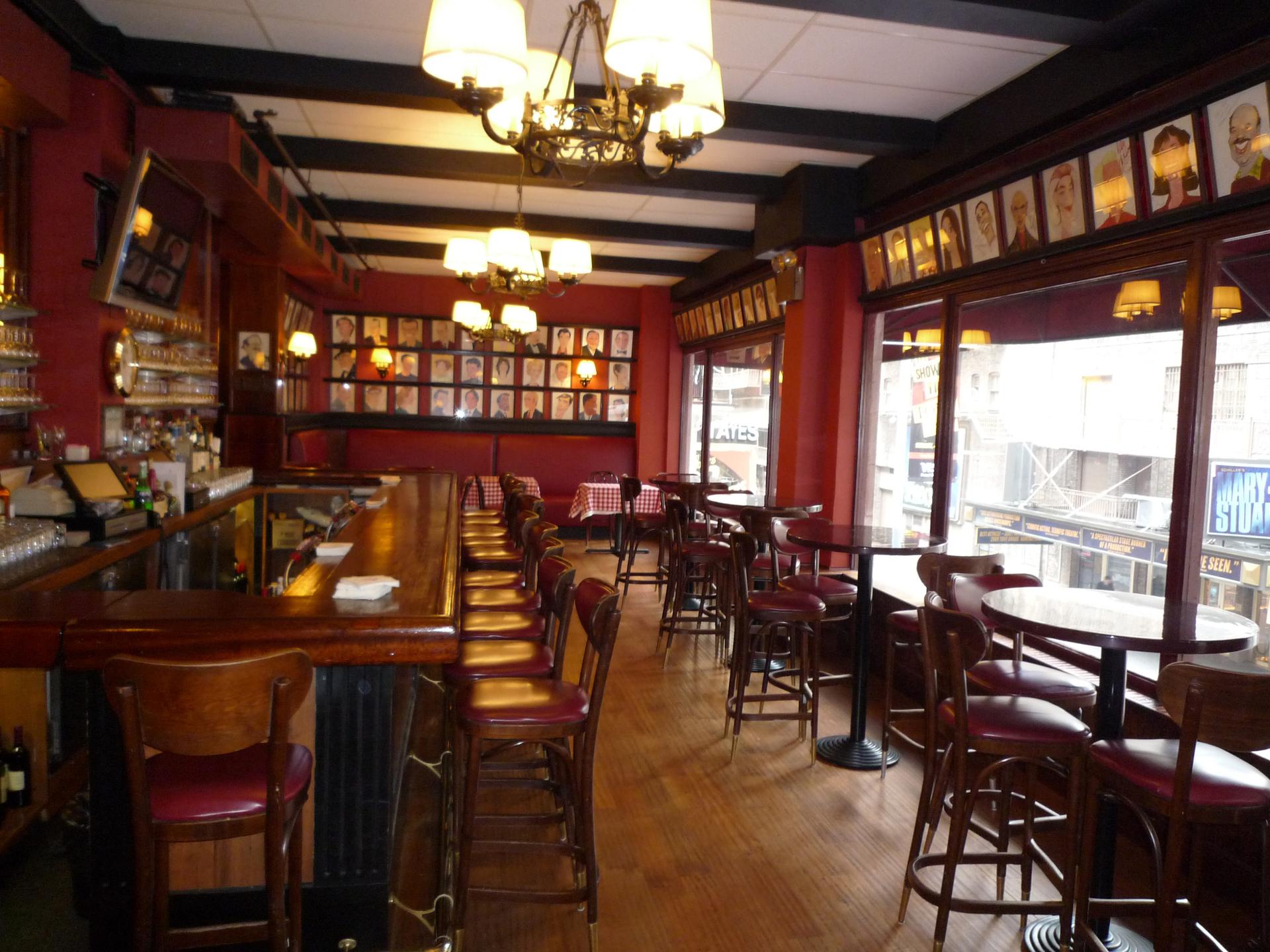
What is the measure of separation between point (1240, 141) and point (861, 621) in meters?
2.28

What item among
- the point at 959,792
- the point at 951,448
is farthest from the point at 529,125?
the point at 951,448

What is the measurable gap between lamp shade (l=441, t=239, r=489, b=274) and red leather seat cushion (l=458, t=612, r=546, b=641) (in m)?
2.65

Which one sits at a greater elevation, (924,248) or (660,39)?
(924,248)

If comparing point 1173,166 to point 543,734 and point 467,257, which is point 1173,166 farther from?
point 467,257

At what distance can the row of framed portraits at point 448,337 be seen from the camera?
1069 centimetres

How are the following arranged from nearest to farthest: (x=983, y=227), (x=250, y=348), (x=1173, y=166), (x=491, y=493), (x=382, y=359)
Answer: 1. (x=1173, y=166)
2. (x=983, y=227)
3. (x=250, y=348)
4. (x=491, y=493)
5. (x=382, y=359)

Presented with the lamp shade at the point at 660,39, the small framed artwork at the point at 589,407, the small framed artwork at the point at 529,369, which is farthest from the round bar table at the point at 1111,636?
the small framed artwork at the point at 529,369

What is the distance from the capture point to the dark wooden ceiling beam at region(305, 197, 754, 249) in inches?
296

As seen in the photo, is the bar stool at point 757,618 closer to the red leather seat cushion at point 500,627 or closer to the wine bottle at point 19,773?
the red leather seat cushion at point 500,627

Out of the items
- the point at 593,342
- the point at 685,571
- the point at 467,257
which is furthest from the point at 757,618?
the point at 593,342

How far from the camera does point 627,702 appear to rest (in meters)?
4.54

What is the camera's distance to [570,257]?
4891 millimetres

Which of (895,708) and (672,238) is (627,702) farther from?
(672,238)

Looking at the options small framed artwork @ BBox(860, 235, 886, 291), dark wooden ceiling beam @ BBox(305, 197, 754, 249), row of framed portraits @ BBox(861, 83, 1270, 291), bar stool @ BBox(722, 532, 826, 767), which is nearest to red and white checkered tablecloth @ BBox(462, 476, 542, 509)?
dark wooden ceiling beam @ BBox(305, 197, 754, 249)
